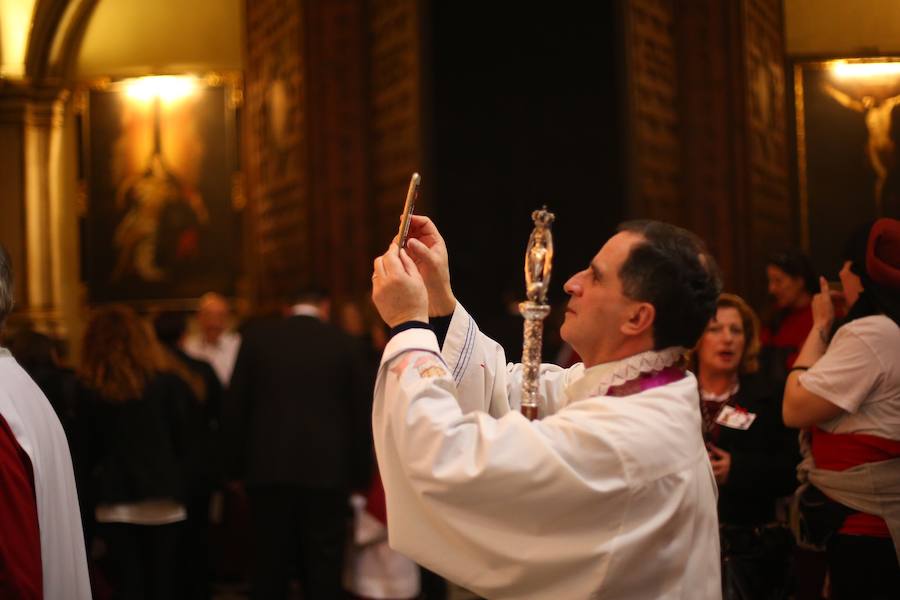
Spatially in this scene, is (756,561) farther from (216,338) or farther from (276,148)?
(276,148)

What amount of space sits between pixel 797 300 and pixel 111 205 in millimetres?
6743

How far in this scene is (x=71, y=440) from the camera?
5.20 meters

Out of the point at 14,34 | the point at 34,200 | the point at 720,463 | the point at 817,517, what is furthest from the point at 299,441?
the point at 14,34

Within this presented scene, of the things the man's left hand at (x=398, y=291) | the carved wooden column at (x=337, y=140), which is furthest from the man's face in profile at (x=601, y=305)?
the carved wooden column at (x=337, y=140)

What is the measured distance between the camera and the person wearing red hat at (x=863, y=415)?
11.8ft

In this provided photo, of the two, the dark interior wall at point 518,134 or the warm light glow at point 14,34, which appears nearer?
the warm light glow at point 14,34

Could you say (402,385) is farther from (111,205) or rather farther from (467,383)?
(111,205)

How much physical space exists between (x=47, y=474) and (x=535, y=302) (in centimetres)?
122

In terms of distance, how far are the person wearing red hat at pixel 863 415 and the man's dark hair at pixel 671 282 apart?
133 cm

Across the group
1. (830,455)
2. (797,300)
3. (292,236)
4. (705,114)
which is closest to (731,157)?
(705,114)

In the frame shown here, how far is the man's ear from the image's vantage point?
2.41m

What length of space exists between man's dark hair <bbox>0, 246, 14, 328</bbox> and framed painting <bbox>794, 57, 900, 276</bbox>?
3.46 meters

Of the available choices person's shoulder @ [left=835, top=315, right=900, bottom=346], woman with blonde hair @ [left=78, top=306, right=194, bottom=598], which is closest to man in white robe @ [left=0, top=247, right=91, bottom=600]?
person's shoulder @ [left=835, top=315, right=900, bottom=346]

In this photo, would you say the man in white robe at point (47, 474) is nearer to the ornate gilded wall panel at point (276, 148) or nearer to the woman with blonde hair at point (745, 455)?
the woman with blonde hair at point (745, 455)
